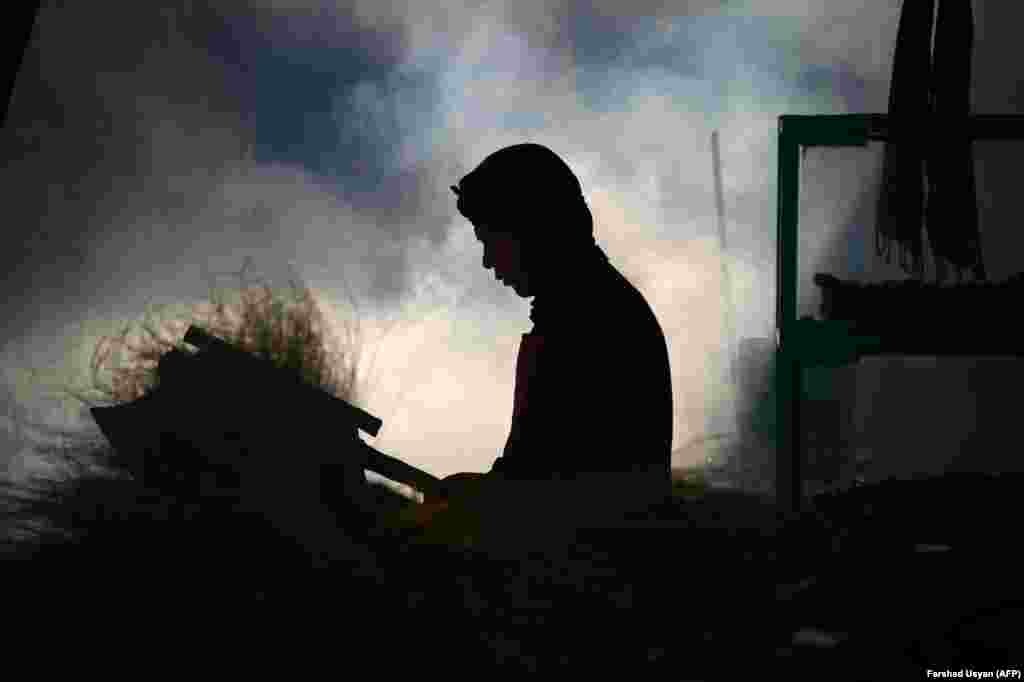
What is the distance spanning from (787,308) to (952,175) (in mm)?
515

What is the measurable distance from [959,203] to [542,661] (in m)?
1.81

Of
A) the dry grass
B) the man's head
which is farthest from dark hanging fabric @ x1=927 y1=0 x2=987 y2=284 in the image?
the dry grass

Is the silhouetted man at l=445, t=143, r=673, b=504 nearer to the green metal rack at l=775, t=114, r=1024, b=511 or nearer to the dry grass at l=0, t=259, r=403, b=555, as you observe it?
the dry grass at l=0, t=259, r=403, b=555

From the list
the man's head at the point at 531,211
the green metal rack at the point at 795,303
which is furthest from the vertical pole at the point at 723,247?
the man's head at the point at 531,211

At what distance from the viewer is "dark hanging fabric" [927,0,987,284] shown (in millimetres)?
2547

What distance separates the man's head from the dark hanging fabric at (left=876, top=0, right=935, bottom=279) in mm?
1067

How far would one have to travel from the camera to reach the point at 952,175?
8.37ft

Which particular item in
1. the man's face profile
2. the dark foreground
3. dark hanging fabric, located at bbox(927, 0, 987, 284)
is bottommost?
the dark foreground

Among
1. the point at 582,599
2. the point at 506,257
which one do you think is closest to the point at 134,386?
the point at 506,257

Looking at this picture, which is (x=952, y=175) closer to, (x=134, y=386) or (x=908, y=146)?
(x=908, y=146)

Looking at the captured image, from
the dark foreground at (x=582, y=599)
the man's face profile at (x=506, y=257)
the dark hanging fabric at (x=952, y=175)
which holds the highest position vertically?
the dark hanging fabric at (x=952, y=175)

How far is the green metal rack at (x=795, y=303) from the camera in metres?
2.54

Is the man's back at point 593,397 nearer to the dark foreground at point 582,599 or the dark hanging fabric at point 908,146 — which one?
the dark foreground at point 582,599

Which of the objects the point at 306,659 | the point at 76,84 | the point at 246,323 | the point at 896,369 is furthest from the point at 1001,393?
the point at 76,84
